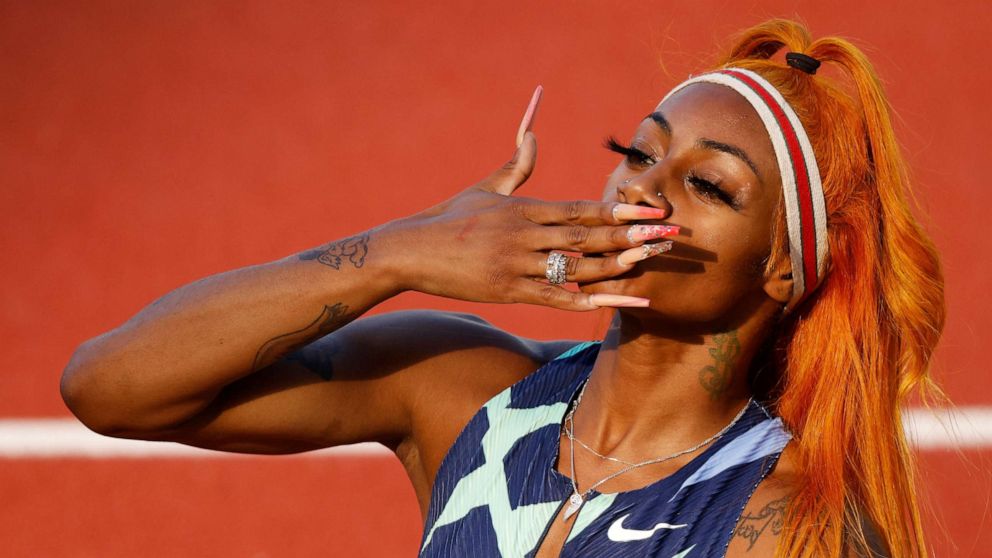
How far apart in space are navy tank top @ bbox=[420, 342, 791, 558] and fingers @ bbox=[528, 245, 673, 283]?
492 millimetres

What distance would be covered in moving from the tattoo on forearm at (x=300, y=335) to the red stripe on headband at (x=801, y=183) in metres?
0.85

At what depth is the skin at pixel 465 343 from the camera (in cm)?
201

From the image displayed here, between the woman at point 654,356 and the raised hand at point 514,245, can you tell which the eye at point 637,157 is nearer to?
the woman at point 654,356

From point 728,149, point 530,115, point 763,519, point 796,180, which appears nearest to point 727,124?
point 728,149

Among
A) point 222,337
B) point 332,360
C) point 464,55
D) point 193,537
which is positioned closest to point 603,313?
point 332,360

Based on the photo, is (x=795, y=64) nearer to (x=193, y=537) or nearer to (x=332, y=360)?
(x=332, y=360)

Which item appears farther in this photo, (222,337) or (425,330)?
(425,330)

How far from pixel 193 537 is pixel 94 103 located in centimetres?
206

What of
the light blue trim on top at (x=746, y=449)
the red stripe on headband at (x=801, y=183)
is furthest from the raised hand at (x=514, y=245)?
the light blue trim on top at (x=746, y=449)

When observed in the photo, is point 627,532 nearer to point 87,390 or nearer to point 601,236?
point 601,236

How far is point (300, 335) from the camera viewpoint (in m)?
2.12

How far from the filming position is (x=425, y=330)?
2473 mm

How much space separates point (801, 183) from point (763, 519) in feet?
2.01

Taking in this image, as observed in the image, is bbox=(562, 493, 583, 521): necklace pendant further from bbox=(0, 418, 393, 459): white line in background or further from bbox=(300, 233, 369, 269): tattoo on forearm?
bbox=(0, 418, 393, 459): white line in background
